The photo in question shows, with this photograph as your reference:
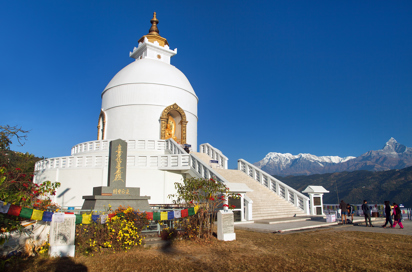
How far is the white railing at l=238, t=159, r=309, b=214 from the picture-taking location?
56.4ft

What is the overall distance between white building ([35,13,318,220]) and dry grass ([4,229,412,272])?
480cm

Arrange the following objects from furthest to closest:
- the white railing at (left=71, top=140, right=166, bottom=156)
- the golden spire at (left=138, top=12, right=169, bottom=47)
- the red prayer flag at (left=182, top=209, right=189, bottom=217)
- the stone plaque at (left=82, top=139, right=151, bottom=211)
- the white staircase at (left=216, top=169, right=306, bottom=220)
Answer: the golden spire at (left=138, top=12, right=169, bottom=47) → the white railing at (left=71, top=140, right=166, bottom=156) → the white staircase at (left=216, top=169, right=306, bottom=220) → the stone plaque at (left=82, top=139, right=151, bottom=211) → the red prayer flag at (left=182, top=209, right=189, bottom=217)

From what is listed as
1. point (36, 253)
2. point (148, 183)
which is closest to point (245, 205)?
point (148, 183)

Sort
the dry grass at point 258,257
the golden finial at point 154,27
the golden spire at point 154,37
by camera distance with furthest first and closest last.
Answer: the golden finial at point 154,27 → the golden spire at point 154,37 → the dry grass at point 258,257

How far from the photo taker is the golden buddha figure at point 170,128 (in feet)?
82.5

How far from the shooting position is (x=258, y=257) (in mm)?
7211

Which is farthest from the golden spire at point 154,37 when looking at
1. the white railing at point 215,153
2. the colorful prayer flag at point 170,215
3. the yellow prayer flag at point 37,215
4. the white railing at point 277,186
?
the yellow prayer flag at point 37,215

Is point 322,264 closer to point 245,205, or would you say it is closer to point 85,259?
point 85,259

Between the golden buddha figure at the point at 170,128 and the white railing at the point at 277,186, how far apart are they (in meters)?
7.03

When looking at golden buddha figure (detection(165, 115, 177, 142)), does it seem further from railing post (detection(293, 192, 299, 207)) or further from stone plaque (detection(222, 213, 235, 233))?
stone plaque (detection(222, 213, 235, 233))

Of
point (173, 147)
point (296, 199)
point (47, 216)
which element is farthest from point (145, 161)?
point (47, 216)

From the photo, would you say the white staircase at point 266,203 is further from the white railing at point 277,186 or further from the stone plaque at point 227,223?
the stone plaque at point 227,223

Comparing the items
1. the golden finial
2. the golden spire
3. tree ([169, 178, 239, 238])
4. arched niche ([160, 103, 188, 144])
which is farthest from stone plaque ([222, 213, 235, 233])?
the golden finial

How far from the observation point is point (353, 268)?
6.30 m
